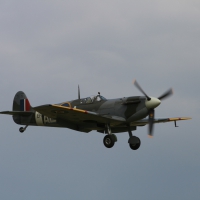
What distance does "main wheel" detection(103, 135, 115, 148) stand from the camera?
2325cm

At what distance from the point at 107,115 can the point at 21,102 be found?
620 cm

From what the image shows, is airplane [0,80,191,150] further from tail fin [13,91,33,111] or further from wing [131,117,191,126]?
tail fin [13,91,33,111]

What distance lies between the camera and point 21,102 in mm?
27844

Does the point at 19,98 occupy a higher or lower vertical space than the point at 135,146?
higher

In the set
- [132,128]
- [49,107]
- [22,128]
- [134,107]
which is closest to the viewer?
[49,107]

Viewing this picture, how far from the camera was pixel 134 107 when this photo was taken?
23094 mm

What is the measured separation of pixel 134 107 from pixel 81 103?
2.54m

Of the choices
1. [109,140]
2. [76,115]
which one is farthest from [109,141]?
[76,115]

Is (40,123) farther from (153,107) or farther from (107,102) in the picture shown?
(153,107)

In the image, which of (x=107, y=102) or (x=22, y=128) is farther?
(x=22, y=128)

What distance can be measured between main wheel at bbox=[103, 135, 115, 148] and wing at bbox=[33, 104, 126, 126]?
667 mm

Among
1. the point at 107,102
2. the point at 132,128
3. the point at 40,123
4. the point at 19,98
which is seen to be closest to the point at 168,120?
the point at 132,128

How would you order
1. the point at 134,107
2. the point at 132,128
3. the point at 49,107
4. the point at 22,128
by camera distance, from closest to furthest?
the point at 49,107
the point at 134,107
the point at 132,128
the point at 22,128

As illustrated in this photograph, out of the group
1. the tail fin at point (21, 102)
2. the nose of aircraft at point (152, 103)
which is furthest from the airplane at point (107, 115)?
the tail fin at point (21, 102)
